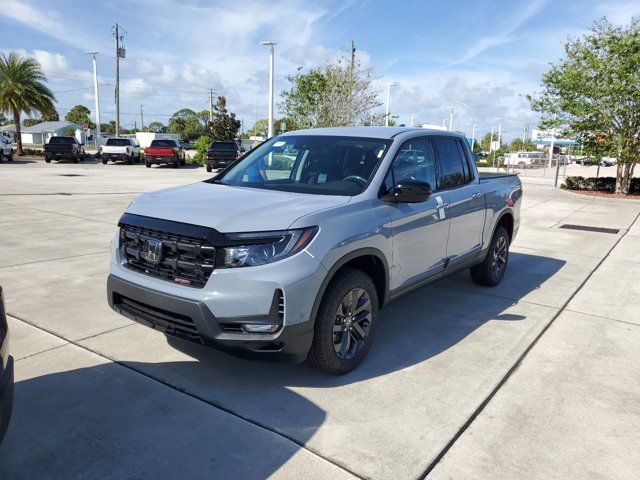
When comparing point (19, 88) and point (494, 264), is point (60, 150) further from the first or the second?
point (494, 264)

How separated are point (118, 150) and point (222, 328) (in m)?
33.7

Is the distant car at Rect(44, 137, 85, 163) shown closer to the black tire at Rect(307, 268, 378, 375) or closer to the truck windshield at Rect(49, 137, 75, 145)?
the truck windshield at Rect(49, 137, 75, 145)

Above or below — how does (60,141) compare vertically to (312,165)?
above

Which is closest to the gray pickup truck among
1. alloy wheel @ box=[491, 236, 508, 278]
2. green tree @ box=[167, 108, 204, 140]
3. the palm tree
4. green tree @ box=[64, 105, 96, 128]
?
alloy wheel @ box=[491, 236, 508, 278]

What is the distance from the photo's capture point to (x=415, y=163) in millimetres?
4484

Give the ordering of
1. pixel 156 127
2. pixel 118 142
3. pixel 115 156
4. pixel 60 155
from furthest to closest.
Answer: pixel 156 127 → pixel 118 142 → pixel 115 156 → pixel 60 155

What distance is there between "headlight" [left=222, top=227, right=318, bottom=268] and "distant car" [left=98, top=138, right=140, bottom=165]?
3360 cm

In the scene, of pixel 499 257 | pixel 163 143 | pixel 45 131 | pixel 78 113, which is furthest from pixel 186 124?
pixel 499 257

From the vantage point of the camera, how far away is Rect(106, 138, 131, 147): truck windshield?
3419 cm

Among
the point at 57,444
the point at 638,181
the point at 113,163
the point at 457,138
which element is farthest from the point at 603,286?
the point at 113,163

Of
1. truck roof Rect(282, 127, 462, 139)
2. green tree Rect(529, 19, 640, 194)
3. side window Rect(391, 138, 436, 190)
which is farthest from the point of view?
green tree Rect(529, 19, 640, 194)

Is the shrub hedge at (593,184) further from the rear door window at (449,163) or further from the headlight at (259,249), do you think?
the headlight at (259,249)

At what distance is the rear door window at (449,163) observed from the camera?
4875 mm

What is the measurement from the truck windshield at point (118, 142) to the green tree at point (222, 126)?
108 feet
